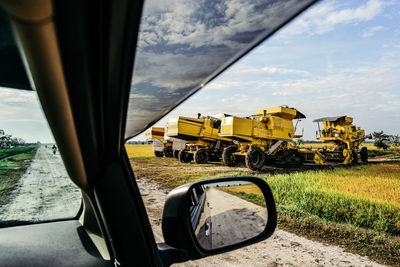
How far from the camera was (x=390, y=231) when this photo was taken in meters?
3.82

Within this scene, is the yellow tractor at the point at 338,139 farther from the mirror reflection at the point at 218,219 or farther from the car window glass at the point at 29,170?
the car window glass at the point at 29,170

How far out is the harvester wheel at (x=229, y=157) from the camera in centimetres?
1248

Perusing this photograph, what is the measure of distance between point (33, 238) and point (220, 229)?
98 cm

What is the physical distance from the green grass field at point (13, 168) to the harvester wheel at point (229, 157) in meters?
11.6

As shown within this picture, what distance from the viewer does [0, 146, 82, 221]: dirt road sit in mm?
1089

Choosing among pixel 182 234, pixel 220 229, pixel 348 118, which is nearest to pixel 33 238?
pixel 182 234

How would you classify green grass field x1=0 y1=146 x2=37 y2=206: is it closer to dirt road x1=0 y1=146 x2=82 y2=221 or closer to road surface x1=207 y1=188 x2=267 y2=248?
dirt road x1=0 y1=146 x2=82 y2=221

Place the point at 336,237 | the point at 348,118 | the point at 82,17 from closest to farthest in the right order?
the point at 82,17
the point at 336,237
the point at 348,118

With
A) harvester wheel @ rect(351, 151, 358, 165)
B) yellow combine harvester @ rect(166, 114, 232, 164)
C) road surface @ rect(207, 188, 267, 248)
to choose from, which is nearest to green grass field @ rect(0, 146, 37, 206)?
road surface @ rect(207, 188, 267, 248)

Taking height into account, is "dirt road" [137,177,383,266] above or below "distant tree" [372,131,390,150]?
below

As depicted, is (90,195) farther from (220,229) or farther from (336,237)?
(336,237)

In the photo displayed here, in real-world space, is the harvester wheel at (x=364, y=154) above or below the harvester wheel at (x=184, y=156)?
above

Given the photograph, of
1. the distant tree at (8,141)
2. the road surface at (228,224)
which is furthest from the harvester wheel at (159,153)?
the distant tree at (8,141)

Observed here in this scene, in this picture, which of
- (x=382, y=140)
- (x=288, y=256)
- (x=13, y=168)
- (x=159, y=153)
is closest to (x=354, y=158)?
(x=159, y=153)
